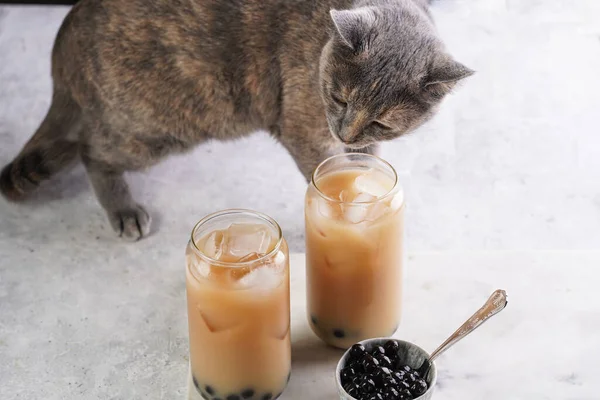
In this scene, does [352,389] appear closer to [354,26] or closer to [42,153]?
[354,26]

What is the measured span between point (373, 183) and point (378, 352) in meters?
0.24

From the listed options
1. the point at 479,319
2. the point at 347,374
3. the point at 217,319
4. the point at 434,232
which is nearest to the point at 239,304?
the point at 217,319

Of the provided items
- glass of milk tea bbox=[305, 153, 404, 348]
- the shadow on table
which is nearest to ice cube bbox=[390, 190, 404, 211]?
glass of milk tea bbox=[305, 153, 404, 348]

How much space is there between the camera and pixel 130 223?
192 centimetres

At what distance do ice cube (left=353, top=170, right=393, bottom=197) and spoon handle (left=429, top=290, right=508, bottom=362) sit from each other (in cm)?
22

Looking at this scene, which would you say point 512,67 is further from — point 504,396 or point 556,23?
point 504,396

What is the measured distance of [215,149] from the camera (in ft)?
7.21

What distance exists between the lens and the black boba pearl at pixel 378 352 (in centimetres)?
116

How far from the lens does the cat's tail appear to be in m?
1.95

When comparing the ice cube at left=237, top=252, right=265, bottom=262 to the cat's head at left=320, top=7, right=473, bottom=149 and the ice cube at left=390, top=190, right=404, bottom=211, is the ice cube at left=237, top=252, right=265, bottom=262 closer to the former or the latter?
the ice cube at left=390, top=190, right=404, bottom=211

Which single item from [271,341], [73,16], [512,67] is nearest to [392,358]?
[271,341]

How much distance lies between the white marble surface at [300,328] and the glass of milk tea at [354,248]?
0.21ft

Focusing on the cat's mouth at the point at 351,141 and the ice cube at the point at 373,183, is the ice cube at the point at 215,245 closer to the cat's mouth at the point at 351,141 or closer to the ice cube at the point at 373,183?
the ice cube at the point at 373,183

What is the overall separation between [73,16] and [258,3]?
1.39ft
